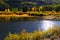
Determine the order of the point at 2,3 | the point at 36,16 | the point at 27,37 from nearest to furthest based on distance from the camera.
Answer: the point at 27,37, the point at 36,16, the point at 2,3

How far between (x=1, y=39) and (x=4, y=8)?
2324 centimetres

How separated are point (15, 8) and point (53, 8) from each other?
226 inches

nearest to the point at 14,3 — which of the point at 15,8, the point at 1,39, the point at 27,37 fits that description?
the point at 15,8

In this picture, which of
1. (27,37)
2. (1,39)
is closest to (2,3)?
(1,39)

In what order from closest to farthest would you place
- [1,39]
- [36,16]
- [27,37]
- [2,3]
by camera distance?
[27,37] < [1,39] < [36,16] < [2,3]

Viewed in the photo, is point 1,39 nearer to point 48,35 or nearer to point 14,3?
point 48,35

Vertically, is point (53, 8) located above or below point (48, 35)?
below

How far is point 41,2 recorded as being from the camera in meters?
39.3

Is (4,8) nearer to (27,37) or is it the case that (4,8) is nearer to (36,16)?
(36,16)

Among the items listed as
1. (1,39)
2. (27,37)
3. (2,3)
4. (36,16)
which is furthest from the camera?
(2,3)

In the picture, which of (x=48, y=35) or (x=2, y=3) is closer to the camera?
(x=48, y=35)

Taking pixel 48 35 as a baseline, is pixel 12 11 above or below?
below

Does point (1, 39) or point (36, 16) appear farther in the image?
point (36, 16)

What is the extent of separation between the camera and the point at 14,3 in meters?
36.6
